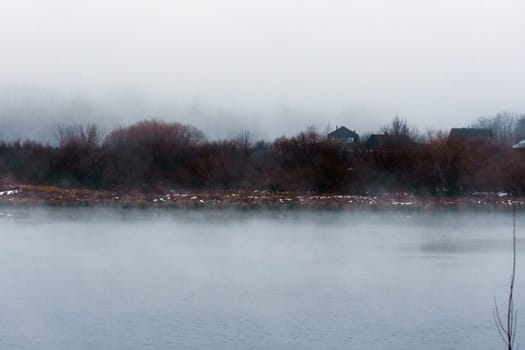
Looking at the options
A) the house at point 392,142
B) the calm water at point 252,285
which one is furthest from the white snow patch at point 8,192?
the house at point 392,142

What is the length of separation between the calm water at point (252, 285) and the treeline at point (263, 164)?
6.66 metres

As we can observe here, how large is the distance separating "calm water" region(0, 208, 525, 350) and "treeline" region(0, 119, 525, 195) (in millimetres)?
6660

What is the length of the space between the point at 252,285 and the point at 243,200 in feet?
39.7

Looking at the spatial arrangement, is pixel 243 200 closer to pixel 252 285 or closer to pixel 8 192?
pixel 8 192

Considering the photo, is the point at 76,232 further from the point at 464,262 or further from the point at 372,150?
the point at 372,150

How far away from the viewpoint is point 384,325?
25.1ft

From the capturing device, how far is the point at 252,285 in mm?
9648

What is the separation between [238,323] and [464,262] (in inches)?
202

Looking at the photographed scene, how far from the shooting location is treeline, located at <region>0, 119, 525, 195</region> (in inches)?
918

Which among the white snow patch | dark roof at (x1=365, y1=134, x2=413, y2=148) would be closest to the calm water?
the white snow patch

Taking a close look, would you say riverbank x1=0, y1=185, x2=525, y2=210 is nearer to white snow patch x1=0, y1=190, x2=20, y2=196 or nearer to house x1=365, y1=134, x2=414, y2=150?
white snow patch x1=0, y1=190, x2=20, y2=196

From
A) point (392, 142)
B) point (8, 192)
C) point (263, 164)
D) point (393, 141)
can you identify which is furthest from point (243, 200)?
point (393, 141)

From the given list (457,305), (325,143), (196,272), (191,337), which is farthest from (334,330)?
(325,143)

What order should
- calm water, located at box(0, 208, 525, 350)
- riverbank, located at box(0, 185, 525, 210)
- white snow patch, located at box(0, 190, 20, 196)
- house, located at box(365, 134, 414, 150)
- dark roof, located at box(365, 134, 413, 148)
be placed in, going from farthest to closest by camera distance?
dark roof, located at box(365, 134, 413, 148), house, located at box(365, 134, 414, 150), white snow patch, located at box(0, 190, 20, 196), riverbank, located at box(0, 185, 525, 210), calm water, located at box(0, 208, 525, 350)
